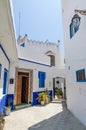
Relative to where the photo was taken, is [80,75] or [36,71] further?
[36,71]

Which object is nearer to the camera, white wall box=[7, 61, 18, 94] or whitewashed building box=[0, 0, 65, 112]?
whitewashed building box=[0, 0, 65, 112]

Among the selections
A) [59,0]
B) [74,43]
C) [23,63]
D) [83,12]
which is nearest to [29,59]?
[23,63]

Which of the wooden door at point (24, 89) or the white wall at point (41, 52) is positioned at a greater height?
the white wall at point (41, 52)

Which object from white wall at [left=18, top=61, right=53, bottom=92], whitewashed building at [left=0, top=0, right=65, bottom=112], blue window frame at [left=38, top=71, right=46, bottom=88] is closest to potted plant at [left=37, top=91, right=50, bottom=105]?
whitewashed building at [left=0, top=0, right=65, bottom=112]

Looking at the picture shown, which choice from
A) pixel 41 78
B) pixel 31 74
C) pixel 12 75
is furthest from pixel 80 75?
pixel 41 78

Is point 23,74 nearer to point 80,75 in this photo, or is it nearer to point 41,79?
point 41,79

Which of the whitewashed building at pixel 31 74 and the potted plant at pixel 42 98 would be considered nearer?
the whitewashed building at pixel 31 74

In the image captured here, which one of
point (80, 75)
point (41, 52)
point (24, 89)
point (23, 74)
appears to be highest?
point (41, 52)

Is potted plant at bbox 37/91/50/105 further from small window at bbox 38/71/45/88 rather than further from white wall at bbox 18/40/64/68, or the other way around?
white wall at bbox 18/40/64/68

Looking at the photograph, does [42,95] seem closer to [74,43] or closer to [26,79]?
[26,79]

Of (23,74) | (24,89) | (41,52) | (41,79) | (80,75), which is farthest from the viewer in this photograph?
(41,52)

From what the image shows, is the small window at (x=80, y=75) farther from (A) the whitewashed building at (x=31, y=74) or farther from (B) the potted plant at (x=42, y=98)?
(B) the potted plant at (x=42, y=98)

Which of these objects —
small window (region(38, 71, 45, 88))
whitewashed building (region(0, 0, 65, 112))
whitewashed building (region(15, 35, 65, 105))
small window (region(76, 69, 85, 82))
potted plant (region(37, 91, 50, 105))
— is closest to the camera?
small window (region(76, 69, 85, 82))

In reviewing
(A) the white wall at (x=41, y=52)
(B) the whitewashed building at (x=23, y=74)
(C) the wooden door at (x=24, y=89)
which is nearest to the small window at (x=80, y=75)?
(B) the whitewashed building at (x=23, y=74)
